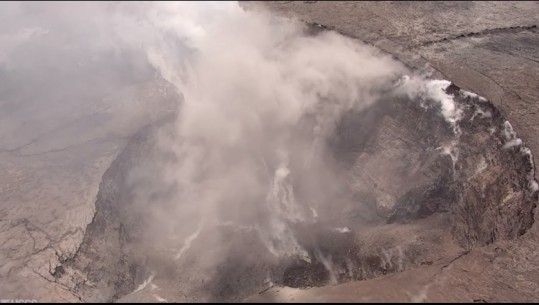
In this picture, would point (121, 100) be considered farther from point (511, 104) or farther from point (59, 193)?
point (511, 104)

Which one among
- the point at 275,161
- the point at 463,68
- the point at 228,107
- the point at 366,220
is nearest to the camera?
the point at 366,220

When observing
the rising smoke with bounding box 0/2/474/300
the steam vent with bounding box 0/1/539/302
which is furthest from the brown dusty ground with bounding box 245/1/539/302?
the rising smoke with bounding box 0/2/474/300

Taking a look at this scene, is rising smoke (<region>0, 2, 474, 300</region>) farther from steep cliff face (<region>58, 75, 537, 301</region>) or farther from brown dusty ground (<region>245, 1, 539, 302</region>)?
brown dusty ground (<region>245, 1, 539, 302</region>)

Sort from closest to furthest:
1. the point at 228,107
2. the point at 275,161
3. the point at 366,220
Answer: the point at 366,220, the point at 275,161, the point at 228,107

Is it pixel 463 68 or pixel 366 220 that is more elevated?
pixel 463 68

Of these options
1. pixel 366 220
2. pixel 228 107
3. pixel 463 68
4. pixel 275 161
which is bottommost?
pixel 366 220

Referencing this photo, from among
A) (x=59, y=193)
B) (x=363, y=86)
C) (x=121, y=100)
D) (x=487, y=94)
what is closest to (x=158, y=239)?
(x=59, y=193)

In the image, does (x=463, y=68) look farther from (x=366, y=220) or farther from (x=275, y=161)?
(x=275, y=161)

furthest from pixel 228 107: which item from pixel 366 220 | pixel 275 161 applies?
pixel 366 220

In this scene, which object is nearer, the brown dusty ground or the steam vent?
the brown dusty ground
